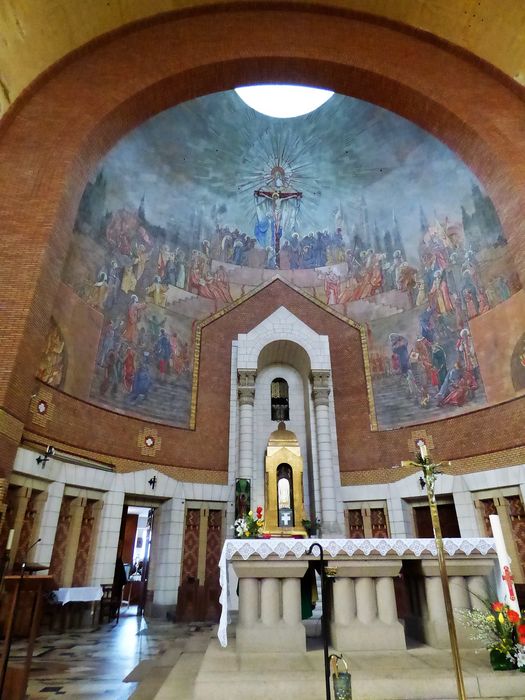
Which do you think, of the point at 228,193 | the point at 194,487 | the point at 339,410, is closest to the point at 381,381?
the point at 339,410

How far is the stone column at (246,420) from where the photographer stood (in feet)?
41.9

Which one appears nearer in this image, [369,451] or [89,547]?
[89,547]

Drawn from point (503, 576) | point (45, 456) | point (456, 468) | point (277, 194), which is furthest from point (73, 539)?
point (277, 194)

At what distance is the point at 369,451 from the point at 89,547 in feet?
27.1

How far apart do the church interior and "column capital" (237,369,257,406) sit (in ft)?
0.21

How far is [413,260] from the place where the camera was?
1480 cm

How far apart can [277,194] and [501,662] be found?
16191 mm

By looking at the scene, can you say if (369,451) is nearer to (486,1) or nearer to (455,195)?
(455,195)

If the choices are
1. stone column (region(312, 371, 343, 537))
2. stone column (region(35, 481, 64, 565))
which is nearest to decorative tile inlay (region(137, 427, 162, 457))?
stone column (region(35, 481, 64, 565))

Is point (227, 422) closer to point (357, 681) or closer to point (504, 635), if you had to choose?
point (357, 681)

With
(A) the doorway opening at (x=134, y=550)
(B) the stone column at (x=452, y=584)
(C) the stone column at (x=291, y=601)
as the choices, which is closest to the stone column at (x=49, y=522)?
(A) the doorway opening at (x=134, y=550)

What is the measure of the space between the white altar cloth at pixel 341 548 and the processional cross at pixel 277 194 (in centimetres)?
1324

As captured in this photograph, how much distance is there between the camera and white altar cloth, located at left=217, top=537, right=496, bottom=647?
5809 millimetres

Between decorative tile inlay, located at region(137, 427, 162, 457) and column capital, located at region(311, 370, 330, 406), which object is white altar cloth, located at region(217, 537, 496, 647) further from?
column capital, located at region(311, 370, 330, 406)
